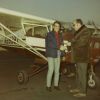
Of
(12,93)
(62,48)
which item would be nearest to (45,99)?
(12,93)

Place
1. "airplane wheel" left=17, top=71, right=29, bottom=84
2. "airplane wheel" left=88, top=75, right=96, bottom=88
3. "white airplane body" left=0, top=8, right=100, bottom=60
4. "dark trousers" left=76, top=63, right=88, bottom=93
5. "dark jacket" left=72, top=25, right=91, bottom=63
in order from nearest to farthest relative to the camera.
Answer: "dark jacket" left=72, top=25, right=91, bottom=63
"dark trousers" left=76, top=63, right=88, bottom=93
"airplane wheel" left=88, top=75, right=96, bottom=88
"airplane wheel" left=17, top=71, right=29, bottom=84
"white airplane body" left=0, top=8, right=100, bottom=60

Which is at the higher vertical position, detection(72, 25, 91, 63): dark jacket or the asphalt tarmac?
detection(72, 25, 91, 63): dark jacket

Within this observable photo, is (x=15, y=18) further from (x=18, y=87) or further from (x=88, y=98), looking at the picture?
(x=88, y=98)

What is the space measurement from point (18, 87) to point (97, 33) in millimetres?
3020

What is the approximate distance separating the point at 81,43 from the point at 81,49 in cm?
14

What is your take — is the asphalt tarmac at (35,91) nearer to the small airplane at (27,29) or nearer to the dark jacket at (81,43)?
the small airplane at (27,29)

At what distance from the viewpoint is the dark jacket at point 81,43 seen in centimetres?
631

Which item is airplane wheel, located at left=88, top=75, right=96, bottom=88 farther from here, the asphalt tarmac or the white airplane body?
the white airplane body

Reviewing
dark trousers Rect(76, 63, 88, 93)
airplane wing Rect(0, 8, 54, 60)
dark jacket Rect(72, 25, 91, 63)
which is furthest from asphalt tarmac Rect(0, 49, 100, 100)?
dark jacket Rect(72, 25, 91, 63)

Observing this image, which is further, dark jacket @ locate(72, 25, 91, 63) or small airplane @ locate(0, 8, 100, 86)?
small airplane @ locate(0, 8, 100, 86)

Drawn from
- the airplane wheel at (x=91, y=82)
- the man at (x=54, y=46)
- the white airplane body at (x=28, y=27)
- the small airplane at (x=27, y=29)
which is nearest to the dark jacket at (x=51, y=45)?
the man at (x=54, y=46)

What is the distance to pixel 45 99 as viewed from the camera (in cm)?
624

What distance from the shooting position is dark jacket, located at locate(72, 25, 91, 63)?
6.31 m

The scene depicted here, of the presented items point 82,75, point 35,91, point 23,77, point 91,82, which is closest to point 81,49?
point 82,75
